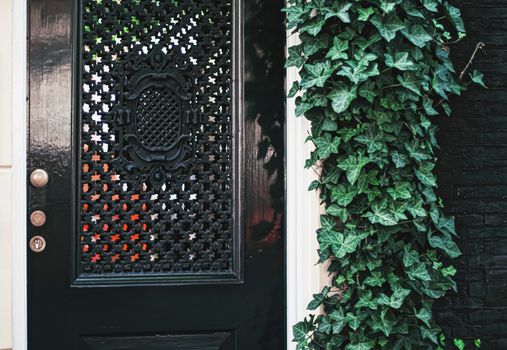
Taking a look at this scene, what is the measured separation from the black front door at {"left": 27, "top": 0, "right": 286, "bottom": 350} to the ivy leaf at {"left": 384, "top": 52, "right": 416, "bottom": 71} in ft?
1.58

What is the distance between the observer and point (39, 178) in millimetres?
2068

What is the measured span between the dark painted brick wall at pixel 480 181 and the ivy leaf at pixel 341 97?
A: 54 cm

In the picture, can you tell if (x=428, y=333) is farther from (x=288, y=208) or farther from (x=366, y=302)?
(x=288, y=208)

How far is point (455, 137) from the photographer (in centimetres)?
221

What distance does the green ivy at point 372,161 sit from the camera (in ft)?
6.19

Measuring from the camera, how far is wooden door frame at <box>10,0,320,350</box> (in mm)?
2041

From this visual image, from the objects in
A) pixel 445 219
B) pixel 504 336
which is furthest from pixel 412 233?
pixel 504 336

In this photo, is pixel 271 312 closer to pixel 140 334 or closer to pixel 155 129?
pixel 140 334

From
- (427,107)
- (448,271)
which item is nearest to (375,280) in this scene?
(448,271)

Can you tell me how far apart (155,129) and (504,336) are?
161 cm

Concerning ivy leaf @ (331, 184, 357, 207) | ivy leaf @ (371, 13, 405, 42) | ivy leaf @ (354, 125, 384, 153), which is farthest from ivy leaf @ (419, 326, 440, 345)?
ivy leaf @ (371, 13, 405, 42)

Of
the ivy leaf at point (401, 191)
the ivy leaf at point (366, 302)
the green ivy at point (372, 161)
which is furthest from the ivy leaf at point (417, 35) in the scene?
the ivy leaf at point (366, 302)

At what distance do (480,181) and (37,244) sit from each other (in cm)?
173
